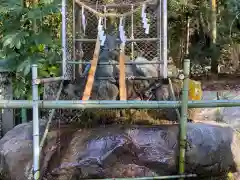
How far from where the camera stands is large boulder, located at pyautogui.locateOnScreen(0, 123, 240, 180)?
11.2 feet

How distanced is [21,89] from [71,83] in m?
0.69

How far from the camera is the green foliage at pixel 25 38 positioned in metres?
3.99

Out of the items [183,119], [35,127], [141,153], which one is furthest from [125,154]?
[35,127]

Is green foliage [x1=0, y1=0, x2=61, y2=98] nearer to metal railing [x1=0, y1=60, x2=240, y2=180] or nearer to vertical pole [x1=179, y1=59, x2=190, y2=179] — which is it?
metal railing [x1=0, y1=60, x2=240, y2=180]

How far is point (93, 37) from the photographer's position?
16.0ft

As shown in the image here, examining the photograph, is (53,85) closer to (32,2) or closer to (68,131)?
(68,131)

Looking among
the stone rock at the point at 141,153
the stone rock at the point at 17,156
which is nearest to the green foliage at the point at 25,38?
the stone rock at the point at 17,156

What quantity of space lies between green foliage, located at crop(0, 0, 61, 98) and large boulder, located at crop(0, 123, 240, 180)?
99 cm

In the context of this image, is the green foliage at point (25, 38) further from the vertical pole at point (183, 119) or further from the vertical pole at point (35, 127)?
the vertical pole at point (183, 119)

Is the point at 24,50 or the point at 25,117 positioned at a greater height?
the point at 24,50

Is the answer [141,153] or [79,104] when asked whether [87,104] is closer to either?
[79,104]

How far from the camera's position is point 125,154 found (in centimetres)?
347

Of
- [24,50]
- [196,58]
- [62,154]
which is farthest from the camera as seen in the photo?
[196,58]

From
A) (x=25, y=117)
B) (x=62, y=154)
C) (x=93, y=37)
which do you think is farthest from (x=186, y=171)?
(x=25, y=117)
